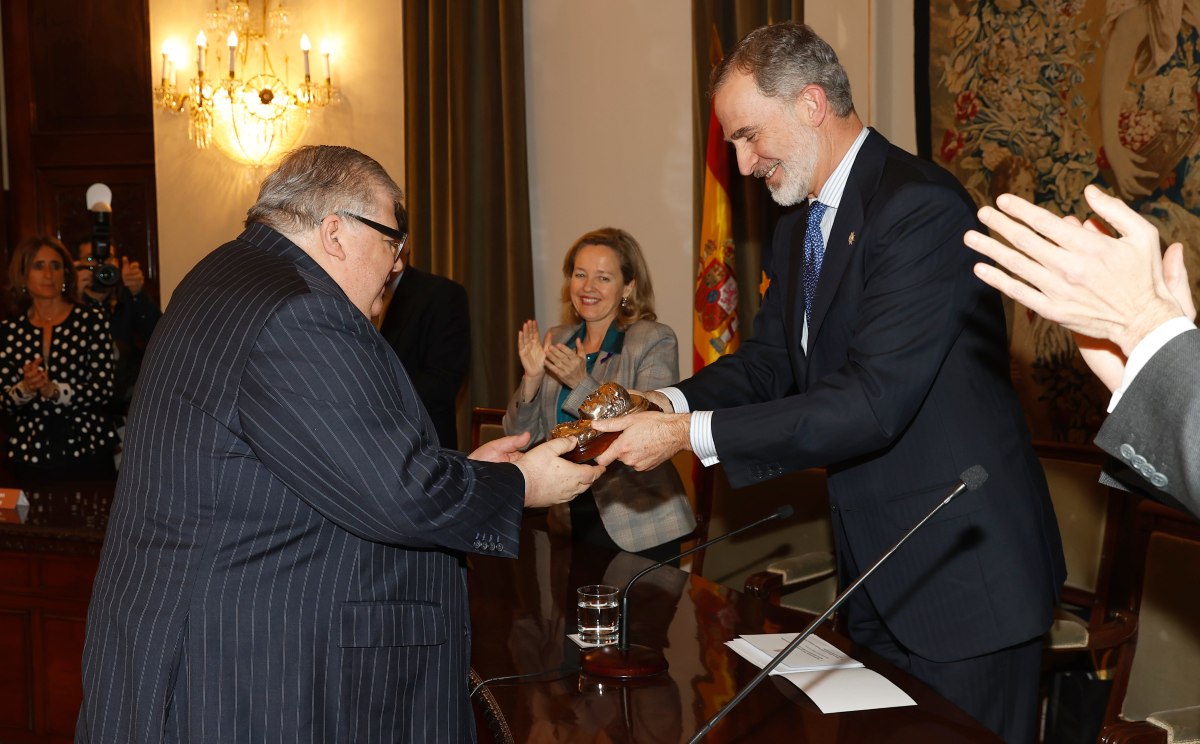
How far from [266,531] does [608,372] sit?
2.11 metres

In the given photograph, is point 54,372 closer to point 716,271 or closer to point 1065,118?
point 716,271

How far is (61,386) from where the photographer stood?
177 inches

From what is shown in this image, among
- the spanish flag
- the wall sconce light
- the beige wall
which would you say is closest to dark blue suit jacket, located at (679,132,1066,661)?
the spanish flag

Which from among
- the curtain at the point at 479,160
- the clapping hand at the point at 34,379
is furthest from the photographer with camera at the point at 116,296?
the curtain at the point at 479,160

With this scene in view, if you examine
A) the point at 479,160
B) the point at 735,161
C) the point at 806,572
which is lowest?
the point at 806,572

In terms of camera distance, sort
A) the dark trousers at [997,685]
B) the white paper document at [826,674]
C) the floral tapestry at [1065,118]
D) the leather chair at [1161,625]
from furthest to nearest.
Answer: the floral tapestry at [1065,118]
the leather chair at [1161,625]
the dark trousers at [997,685]
the white paper document at [826,674]

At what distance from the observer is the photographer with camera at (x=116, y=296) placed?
5125 mm

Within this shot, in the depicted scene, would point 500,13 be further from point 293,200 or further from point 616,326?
point 293,200

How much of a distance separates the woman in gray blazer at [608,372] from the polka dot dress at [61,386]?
6.29ft

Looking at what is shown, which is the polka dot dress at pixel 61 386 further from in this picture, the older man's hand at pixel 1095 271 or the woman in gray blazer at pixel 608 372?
the older man's hand at pixel 1095 271

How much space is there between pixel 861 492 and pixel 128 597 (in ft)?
4.59

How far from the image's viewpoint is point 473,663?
87.3 inches

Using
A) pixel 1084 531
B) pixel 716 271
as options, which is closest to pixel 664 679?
pixel 1084 531

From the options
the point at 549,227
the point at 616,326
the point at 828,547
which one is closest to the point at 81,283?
the point at 549,227
